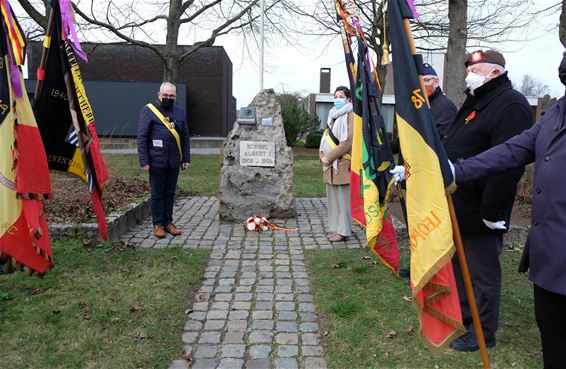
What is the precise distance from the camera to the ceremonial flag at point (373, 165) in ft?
12.7

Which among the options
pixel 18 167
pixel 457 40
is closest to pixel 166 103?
pixel 18 167

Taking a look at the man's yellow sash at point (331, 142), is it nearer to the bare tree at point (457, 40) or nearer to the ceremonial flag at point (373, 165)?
the ceremonial flag at point (373, 165)

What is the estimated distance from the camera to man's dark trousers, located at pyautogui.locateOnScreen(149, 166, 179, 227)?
260 inches

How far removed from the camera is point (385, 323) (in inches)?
158

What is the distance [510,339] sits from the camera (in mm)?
3744

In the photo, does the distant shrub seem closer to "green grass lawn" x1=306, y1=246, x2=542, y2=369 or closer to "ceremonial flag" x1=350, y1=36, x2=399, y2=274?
"green grass lawn" x1=306, y1=246, x2=542, y2=369

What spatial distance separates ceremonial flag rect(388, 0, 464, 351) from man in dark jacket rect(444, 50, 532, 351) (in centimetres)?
64

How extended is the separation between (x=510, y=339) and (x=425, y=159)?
1.99 meters

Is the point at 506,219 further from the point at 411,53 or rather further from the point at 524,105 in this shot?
the point at 411,53

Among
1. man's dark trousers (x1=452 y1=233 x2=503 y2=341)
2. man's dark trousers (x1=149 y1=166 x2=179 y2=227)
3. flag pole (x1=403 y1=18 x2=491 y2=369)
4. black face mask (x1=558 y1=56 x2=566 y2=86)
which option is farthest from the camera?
man's dark trousers (x1=149 y1=166 x2=179 y2=227)

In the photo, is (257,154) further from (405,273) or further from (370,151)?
(370,151)

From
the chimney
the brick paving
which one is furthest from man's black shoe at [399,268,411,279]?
the chimney

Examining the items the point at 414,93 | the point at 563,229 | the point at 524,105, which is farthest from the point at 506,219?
the point at 414,93

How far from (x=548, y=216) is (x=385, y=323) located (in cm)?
199
